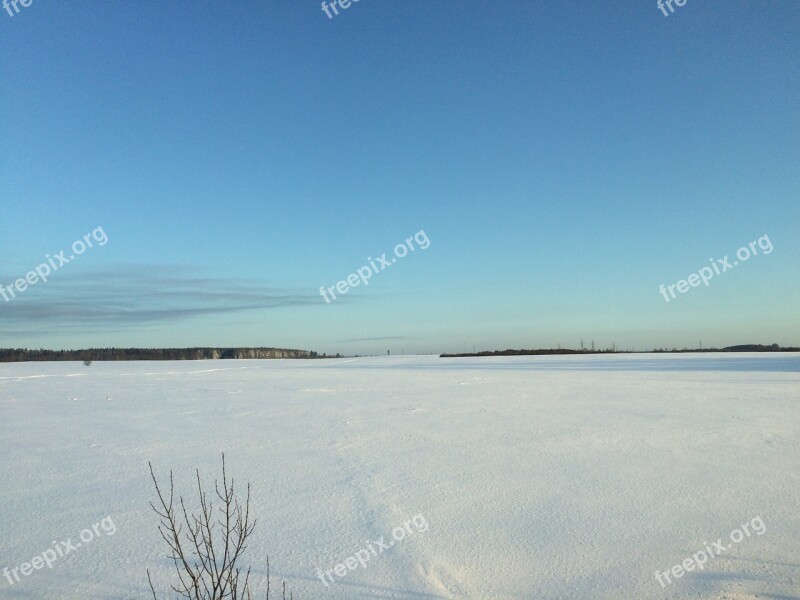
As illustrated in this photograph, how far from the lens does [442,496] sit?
3.93 m

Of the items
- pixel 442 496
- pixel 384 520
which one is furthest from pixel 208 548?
pixel 442 496

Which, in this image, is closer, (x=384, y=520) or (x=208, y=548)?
(x=208, y=548)

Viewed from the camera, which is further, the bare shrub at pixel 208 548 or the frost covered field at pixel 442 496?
the frost covered field at pixel 442 496

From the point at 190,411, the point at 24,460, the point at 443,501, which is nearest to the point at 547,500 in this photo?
the point at 443,501

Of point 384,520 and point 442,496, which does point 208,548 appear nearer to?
point 384,520

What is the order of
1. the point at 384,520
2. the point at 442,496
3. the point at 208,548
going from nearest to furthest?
the point at 208,548
the point at 384,520
the point at 442,496

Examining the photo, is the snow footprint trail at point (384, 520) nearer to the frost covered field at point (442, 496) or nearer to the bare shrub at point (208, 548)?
the frost covered field at point (442, 496)

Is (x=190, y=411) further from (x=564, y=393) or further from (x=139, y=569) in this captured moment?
(x=564, y=393)

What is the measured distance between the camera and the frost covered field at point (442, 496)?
9.01 ft

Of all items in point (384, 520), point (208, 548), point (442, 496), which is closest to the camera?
point (208, 548)

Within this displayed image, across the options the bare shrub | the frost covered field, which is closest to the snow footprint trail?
the frost covered field

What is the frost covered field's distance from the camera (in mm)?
2746

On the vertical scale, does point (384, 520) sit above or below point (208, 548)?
below

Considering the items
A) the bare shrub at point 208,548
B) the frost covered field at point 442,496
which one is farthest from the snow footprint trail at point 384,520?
the bare shrub at point 208,548
